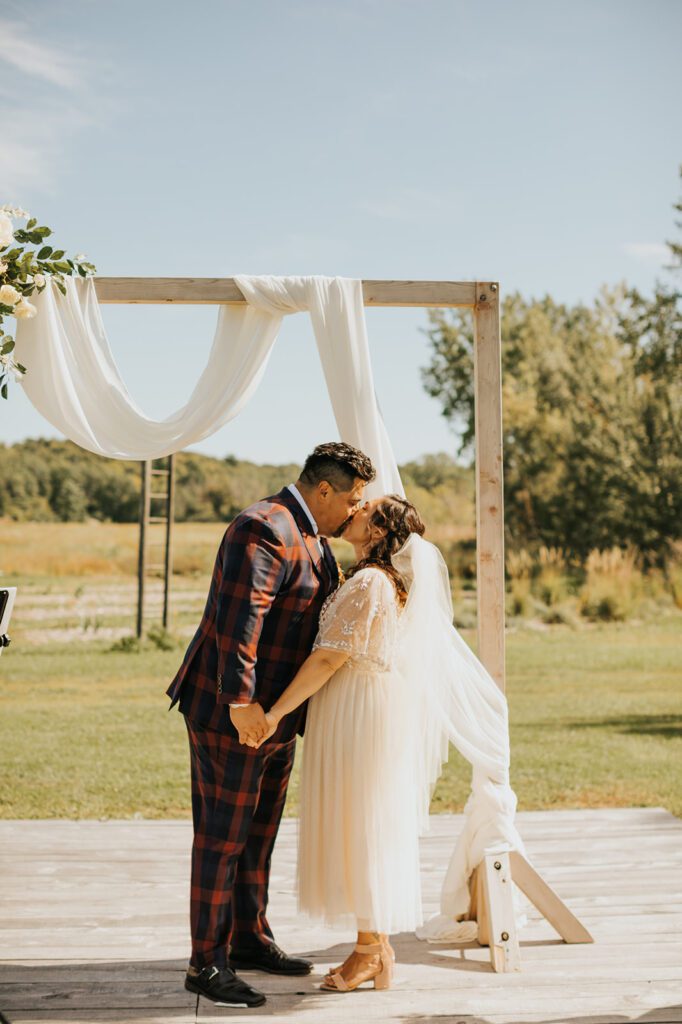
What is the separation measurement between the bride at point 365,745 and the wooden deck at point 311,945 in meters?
0.30

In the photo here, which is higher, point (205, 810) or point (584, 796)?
point (205, 810)

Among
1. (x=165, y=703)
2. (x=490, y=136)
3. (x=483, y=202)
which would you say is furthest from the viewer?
(x=483, y=202)

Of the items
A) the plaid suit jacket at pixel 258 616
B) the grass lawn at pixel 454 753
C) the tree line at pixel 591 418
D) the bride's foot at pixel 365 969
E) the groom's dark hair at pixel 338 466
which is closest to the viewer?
the plaid suit jacket at pixel 258 616

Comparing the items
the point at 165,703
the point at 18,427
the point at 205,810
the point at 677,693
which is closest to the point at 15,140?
the point at 18,427

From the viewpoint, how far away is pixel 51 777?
7.26 metres

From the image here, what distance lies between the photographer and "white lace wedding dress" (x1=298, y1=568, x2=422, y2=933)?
116 inches

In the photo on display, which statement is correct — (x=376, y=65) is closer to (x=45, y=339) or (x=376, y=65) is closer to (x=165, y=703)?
(x=165, y=703)

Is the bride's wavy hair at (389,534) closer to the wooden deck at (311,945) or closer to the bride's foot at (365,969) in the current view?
the bride's foot at (365,969)

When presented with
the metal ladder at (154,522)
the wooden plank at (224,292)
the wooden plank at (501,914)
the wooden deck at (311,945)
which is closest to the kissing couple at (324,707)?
the wooden deck at (311,945)

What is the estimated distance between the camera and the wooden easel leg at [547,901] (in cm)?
343

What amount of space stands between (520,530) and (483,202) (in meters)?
4.40

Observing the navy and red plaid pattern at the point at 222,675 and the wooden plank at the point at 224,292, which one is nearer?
the navy and red plaid pattern at the point at 222,675

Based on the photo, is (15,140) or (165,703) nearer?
(165,703)

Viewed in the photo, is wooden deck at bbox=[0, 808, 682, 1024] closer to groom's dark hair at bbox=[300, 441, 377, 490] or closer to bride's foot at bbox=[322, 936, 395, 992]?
bride's foot at bbox=[322, 936, 395, 992]
